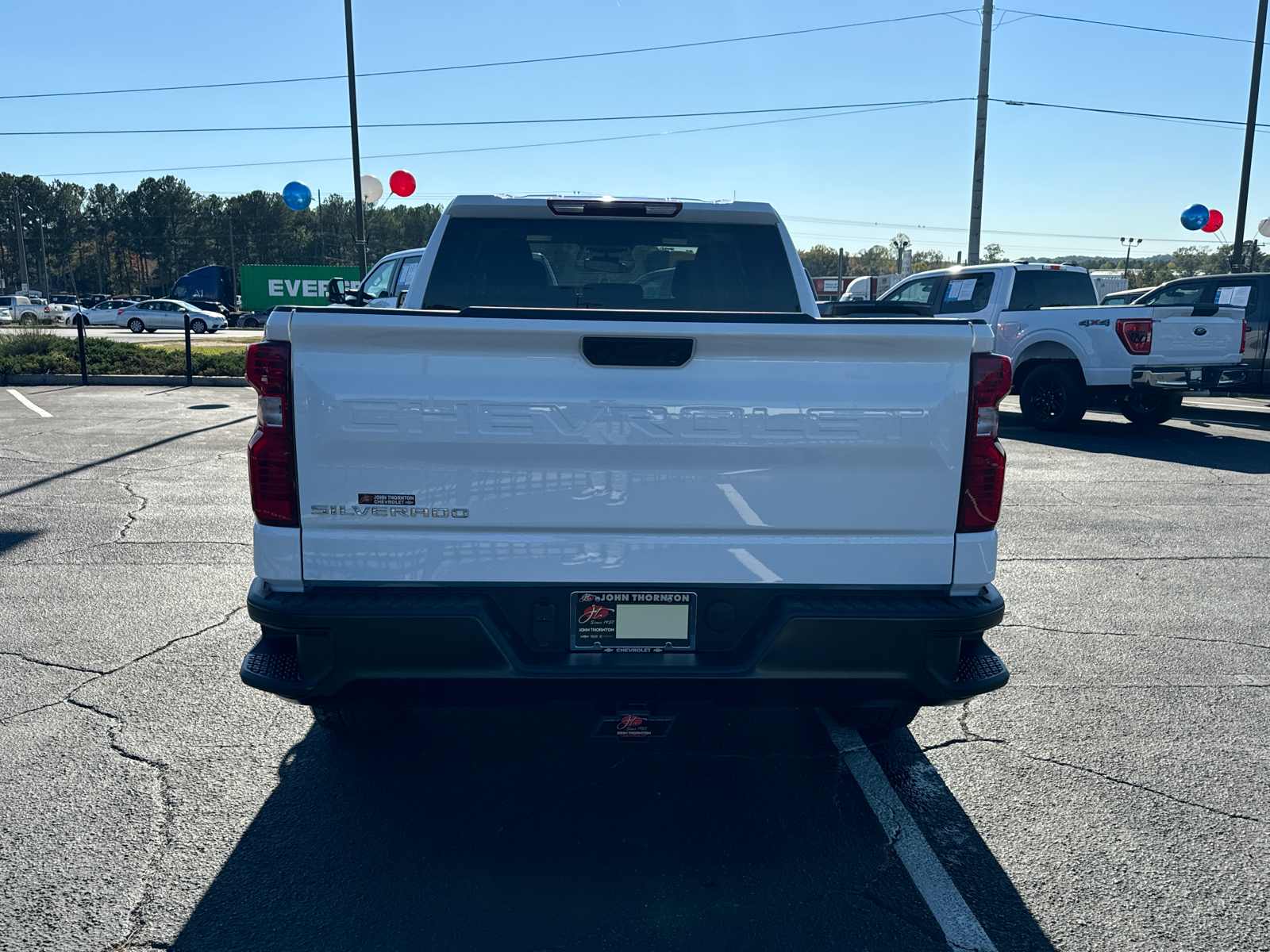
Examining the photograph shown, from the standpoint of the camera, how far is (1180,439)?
41.2ft

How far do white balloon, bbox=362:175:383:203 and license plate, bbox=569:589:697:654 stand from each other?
19.1 m

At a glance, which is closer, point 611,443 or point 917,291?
point 611,443

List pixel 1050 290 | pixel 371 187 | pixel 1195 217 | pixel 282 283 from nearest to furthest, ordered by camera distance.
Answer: pixel 1050 290, pixel 371 187, pixel 1195 217, pixel 282 283

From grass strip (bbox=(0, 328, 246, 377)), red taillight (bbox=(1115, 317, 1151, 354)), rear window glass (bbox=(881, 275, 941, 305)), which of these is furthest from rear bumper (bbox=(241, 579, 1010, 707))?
grass strip (bbox=(0, 328, 246, 377))

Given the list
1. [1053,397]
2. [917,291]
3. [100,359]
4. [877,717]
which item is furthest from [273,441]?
[100,359]

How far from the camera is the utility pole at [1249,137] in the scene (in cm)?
2423

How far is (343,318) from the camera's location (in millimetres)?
2678

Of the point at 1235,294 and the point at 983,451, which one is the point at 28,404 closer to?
the point at 983,451

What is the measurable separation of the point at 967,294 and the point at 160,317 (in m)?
45.8

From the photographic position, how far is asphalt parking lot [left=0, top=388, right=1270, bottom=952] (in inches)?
106

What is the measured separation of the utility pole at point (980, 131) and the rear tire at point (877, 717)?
879 inches

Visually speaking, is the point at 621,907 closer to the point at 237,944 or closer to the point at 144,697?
the point at 237,944

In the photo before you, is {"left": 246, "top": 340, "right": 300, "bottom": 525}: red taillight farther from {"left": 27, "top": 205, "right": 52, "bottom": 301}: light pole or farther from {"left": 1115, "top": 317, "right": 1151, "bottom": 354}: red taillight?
{"left": 27, "top": 205, "right": 52, "bottom": 301}: light pole

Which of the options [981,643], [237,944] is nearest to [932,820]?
[981,643]
